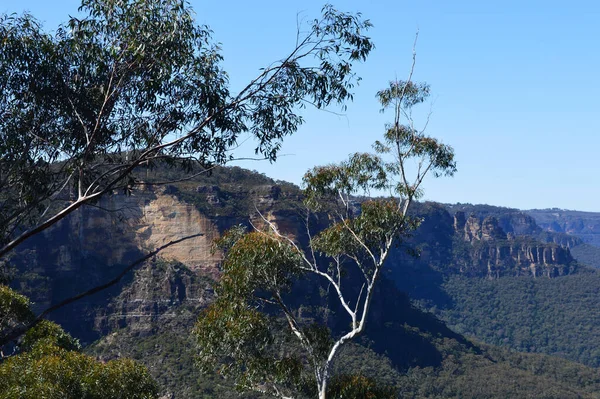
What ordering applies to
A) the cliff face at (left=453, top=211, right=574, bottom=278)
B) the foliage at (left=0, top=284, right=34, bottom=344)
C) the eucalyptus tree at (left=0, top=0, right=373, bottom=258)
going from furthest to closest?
the cliff face at (left=453, top=211, right=574, bottom=278), the foliage at (left=0, top=284, right=34, bottom=344), the eucalyptus tree at (left=0, top=0, right=373, bottom=258)

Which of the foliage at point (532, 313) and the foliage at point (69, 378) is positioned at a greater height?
the foliage at point (69, 378)

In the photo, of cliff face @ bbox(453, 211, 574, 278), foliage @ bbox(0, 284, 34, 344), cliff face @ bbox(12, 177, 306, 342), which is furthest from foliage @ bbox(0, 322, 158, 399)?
cliff face @ bbox(453, 211, 574, 278)

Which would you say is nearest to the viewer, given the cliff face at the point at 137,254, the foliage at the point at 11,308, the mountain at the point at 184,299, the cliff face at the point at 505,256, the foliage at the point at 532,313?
the foliage at the point at 11,308

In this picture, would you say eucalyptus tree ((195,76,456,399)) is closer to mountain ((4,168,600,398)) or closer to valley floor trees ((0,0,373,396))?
valley floor trees ((0,0,373,396))

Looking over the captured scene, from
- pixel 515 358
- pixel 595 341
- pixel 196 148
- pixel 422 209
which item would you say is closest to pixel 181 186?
pixel 515 358

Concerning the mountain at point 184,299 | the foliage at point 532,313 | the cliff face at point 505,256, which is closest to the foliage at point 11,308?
the mountain at point 184,299

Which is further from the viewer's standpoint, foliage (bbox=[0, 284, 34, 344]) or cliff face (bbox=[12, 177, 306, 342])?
cliff face (bbox=[12, 177, 306, 342])

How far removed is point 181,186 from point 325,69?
187ft

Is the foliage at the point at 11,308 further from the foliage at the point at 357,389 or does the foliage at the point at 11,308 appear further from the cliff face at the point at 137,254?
the cliff face at the point at 137,254

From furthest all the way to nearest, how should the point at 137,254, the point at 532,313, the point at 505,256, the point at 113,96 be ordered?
Result: the point at 505,256 < the point at 532,313 < the point at 137,254 < the point at 113,96

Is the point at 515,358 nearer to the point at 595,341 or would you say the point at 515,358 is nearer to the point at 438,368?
the point at 438,368

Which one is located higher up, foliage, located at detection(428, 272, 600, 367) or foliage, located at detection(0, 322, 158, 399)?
foliage, located at detection(0, 322, 158, 399)

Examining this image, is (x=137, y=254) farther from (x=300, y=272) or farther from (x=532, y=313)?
(x=532, y=313)

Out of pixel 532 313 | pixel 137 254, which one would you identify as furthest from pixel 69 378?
pixel 532 313
